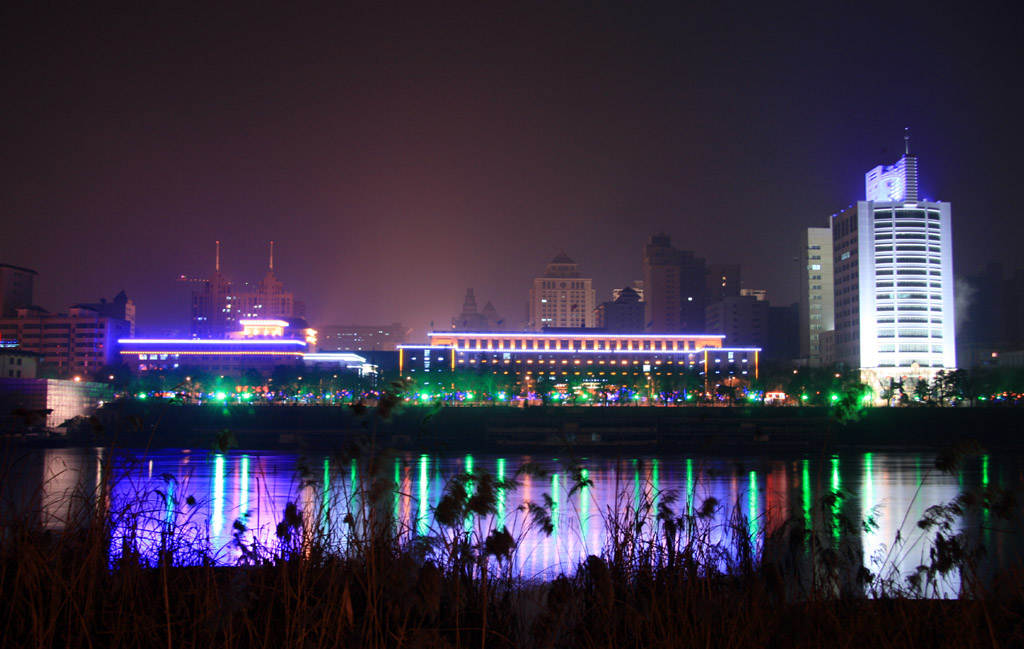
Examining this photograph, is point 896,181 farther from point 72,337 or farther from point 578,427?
point 72,337

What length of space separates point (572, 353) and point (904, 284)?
52.3 meters

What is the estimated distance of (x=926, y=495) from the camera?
33938 millimetres

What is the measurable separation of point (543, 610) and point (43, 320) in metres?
169

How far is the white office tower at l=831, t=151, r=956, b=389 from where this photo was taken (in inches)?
5197

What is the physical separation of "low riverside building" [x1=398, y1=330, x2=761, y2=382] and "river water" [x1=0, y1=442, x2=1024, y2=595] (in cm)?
6641

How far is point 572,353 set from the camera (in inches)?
5340

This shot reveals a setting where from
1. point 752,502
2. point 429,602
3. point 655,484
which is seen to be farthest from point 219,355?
point 429,602

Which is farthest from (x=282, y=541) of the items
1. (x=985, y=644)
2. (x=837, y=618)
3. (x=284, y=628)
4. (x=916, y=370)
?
(x=916, y=370)

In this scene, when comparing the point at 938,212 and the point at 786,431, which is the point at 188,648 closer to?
the point at 786,431

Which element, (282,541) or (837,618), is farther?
(282,541)

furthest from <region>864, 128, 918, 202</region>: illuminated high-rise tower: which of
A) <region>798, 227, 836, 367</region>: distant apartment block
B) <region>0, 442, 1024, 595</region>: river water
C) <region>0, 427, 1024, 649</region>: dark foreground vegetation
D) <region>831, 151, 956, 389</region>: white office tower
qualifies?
<region>0, 427, 1024, 649</region>: dark foreground vegetation

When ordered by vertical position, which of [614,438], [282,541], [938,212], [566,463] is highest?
[938,212]

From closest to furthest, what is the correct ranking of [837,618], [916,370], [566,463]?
[837,618] < [566,463] < [916,370]

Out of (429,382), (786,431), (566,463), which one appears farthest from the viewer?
(429,382)
